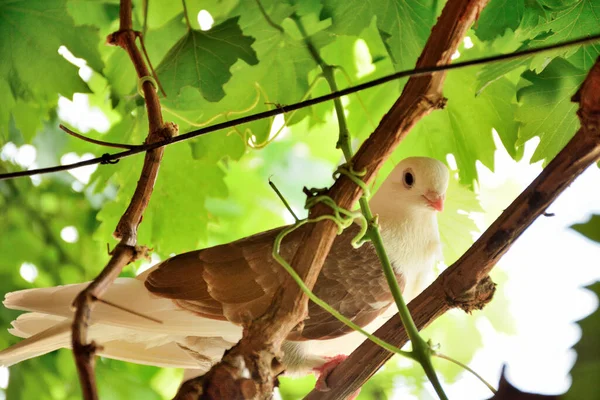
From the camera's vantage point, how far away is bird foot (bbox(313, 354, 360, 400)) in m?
0.75

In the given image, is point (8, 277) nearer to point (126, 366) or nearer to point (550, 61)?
point (126, 366)

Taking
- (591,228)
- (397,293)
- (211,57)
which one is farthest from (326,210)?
(211,57)

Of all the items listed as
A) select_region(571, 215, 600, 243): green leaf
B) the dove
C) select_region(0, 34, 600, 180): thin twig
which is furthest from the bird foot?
select_region(571, 215, 600, 243): green leaf

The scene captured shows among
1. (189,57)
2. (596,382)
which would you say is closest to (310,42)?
(189,57)

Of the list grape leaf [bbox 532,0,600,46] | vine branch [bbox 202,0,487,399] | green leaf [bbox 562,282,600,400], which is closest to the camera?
green leaf [bbox 562,282,600,400]

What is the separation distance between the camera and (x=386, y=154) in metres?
0.57

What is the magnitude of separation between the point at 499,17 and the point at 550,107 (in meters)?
0.13

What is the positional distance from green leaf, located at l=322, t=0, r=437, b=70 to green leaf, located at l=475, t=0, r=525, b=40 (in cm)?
7

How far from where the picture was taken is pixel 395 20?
835mm

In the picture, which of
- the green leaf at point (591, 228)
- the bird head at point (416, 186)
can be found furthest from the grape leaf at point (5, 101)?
the green leaf at point (591, 228)

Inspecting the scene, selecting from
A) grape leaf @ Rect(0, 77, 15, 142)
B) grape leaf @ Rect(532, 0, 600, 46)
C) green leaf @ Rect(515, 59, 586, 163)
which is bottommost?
green leaf @ Rect(515, 59, 586, 163)

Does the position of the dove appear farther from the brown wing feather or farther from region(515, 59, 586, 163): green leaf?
region(515, 59, 586, 163): green leaf

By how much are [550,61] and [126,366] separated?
105 cm

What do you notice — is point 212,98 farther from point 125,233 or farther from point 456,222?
point 456,222
